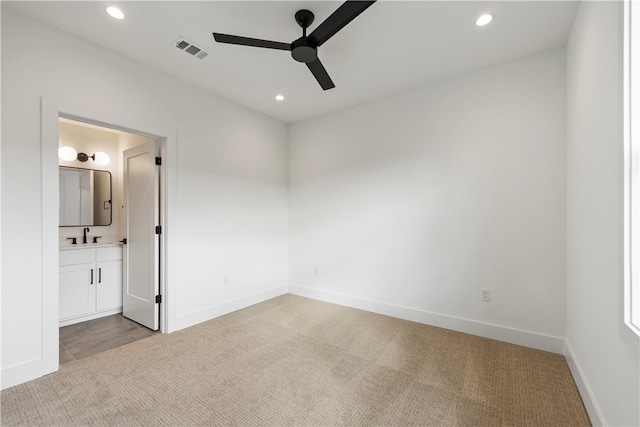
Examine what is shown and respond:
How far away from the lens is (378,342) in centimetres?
265

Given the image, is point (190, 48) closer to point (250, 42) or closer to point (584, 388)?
point (250, 42)

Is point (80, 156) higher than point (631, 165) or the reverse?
higher

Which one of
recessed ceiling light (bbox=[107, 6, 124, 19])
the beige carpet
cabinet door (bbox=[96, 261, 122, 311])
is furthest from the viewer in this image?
cabinet door (bbox=[96, 261, 122, 311])

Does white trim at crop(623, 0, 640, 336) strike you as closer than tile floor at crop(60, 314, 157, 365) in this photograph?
Yes

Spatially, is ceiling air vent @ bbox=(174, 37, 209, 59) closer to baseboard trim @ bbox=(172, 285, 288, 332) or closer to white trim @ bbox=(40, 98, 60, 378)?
white trim @ bbox=(40, 98, 60, 378)

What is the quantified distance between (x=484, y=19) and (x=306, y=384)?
3121 mm

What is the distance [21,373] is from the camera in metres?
1.98

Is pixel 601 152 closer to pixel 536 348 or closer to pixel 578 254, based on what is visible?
pixel 578 254

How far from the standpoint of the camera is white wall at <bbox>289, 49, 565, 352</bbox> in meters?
2.48

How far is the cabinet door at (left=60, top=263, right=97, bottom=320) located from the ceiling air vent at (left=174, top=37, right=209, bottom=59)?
9.20ft

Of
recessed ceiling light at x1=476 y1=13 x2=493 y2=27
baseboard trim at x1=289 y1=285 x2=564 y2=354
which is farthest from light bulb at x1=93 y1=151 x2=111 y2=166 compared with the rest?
recessed ceiling light at x1=476 y1=13 x2=493 y2=27

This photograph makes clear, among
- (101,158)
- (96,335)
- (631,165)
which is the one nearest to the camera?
(631,165)

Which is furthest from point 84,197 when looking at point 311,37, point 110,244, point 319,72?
point 311,37

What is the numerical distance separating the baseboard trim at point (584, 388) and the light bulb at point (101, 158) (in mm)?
5462
